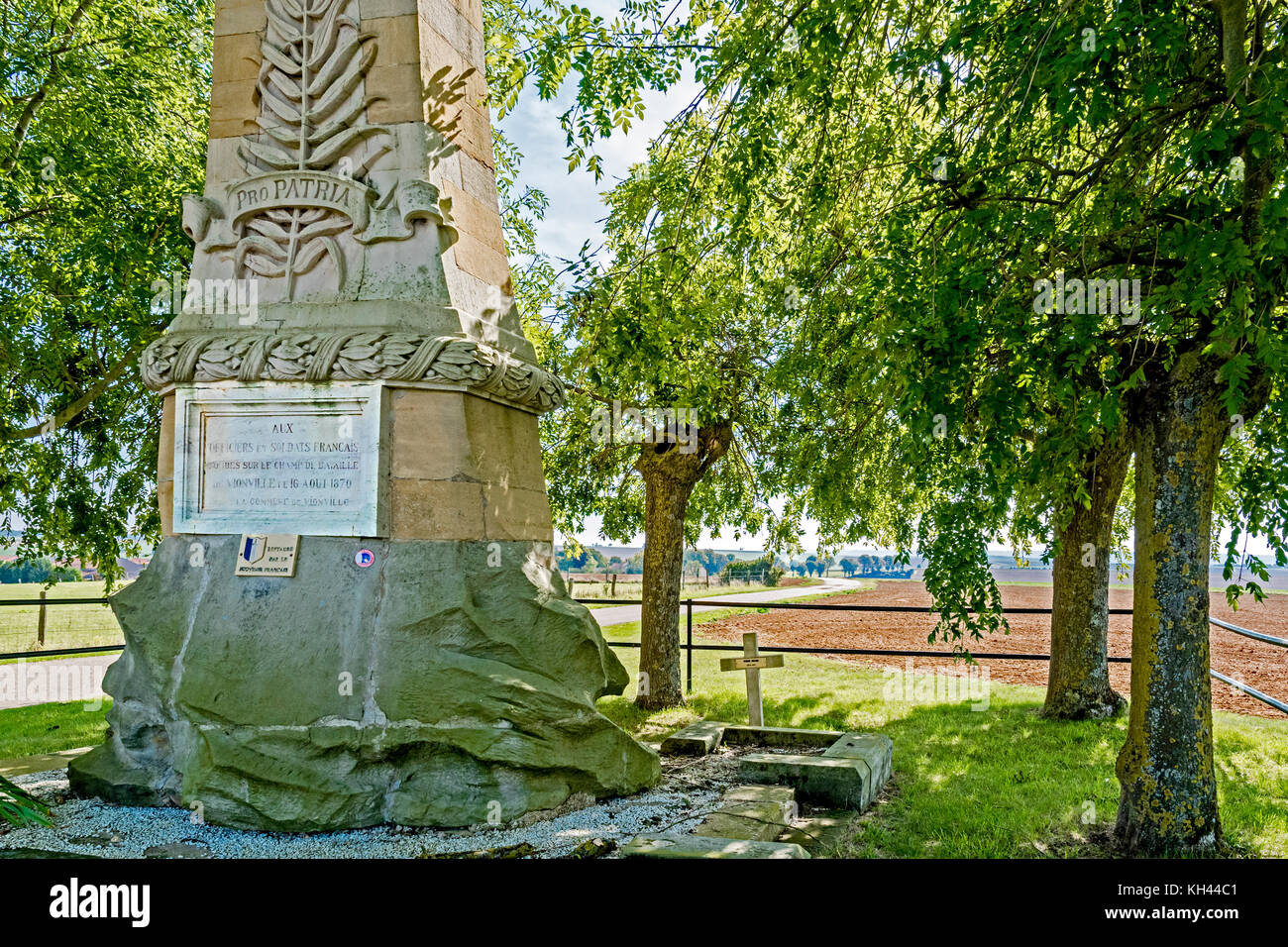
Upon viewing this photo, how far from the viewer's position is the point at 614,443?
11445 mm

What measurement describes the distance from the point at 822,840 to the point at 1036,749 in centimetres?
426

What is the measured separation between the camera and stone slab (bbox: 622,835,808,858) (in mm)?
3920

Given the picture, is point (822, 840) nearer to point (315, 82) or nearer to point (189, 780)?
point (189, 780)

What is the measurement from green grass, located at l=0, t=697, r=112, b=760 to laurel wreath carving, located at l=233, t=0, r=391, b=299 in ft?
16.8

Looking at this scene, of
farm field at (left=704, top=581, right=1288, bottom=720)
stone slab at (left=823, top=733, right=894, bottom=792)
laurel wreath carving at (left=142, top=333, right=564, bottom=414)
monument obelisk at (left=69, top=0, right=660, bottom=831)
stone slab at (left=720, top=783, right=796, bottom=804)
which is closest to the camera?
monument obelisk at (left=69, top=0, right=660, bottom=831)

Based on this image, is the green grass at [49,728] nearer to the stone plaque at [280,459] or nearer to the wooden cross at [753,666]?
the stone plaque at [280,459]

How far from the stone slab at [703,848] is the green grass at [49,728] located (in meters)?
6.11

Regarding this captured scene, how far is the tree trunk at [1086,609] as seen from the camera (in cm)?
932

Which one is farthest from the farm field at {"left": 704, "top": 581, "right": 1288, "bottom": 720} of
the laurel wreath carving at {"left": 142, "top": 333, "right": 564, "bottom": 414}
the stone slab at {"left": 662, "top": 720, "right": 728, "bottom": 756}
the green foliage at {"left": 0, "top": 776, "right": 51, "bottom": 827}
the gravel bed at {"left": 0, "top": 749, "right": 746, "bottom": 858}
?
the green foliage at {"left": 0, "top": 776, "right": 51, "bottom": 827}

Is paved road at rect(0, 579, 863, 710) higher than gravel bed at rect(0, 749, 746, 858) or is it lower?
lower

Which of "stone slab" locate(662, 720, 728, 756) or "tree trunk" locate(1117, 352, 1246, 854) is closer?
"tree trunk" locate(1117, 352, 1246, 854)

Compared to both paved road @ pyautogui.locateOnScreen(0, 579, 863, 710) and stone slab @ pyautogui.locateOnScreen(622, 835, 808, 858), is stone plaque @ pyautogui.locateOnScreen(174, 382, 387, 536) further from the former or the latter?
paved road @ pyautogui.locateOnScreen(0, 579, 863, 710)

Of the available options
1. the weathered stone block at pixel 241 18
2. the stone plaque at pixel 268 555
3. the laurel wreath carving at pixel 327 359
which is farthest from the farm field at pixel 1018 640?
the weathered stone block at pixel 241 18

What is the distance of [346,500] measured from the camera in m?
5.07
